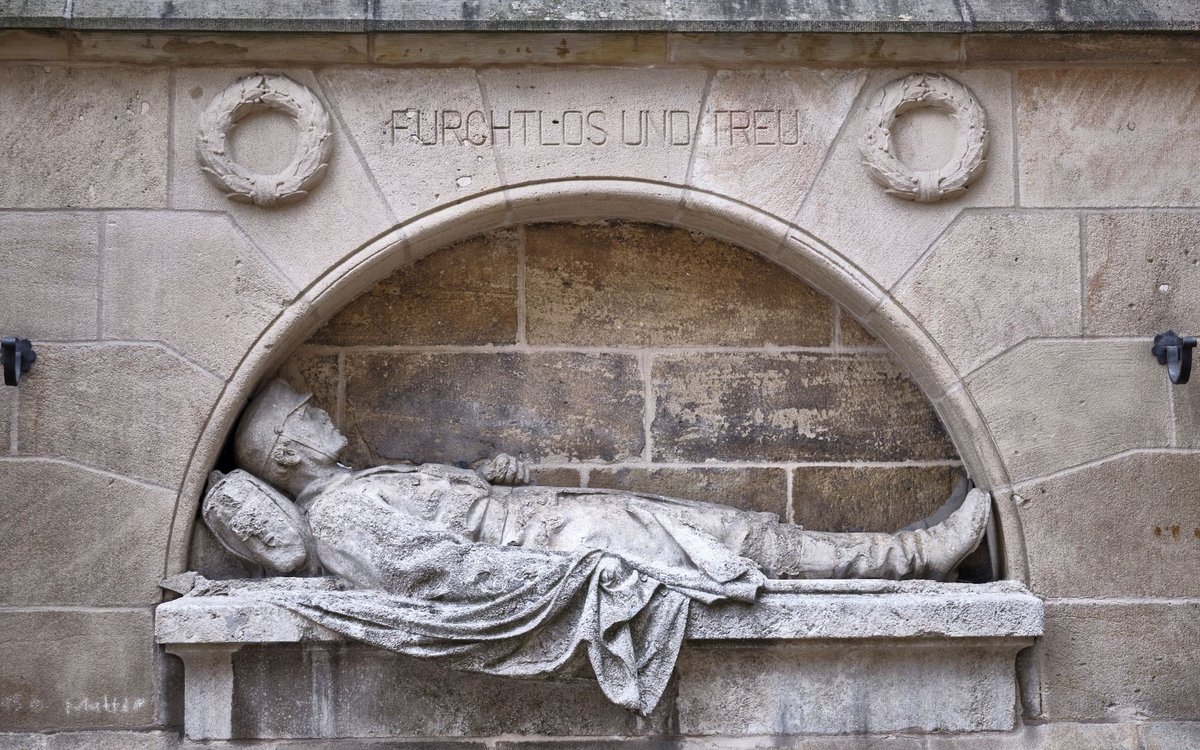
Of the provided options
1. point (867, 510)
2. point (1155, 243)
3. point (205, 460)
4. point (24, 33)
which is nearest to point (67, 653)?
point (205, 460)

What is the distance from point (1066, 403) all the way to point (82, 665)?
323 centimetres

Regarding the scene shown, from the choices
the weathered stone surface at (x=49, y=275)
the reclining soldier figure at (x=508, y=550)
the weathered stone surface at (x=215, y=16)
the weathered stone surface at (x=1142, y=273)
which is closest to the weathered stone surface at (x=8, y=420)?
the weathered stone surface at (x=49, y=275)

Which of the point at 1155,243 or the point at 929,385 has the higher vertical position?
the point at 1155,243

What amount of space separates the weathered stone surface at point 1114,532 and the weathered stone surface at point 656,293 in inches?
37.9

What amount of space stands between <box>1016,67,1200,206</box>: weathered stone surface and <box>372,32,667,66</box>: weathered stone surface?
1260 millimetres

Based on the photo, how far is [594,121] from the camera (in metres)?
4.68

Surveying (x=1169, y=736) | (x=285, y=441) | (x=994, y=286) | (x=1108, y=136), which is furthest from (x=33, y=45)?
(x=1169, y=736)

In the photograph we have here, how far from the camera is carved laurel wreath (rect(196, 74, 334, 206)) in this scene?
4547mm

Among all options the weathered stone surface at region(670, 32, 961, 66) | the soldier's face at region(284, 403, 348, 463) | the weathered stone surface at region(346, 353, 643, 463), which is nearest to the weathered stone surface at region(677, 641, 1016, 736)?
the weathered stone surface at region(346, 353, 643, 463)

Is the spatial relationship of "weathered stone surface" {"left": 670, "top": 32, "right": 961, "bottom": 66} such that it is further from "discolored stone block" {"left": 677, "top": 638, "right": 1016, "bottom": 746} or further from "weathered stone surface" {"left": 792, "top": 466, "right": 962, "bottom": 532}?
"discolored stone block" {"left": 677, "top": 638, "right": 1016, "bottom": 746}

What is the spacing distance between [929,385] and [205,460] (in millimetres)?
2379

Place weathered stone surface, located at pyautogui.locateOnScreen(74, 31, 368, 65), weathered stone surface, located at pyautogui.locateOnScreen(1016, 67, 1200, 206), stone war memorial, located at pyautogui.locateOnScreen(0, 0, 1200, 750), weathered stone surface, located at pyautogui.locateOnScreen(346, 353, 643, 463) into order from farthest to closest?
weathered stone surface, located at pyautogui.locateOnScreen(346, 353, 643, 463) → weathered stone surface, located at pyautogui.locateOnScreen(1016, 67, 1200, 206) → weathered stone surface, located at pyautogui.locateOnScreen(74, 31, 368, 65) → stone war memorial, located at pyautogui.locateOnScreen(0, 0, 1200, 750)

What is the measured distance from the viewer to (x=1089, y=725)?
4551mm

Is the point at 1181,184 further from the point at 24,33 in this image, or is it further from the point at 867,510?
the point at 24,33
